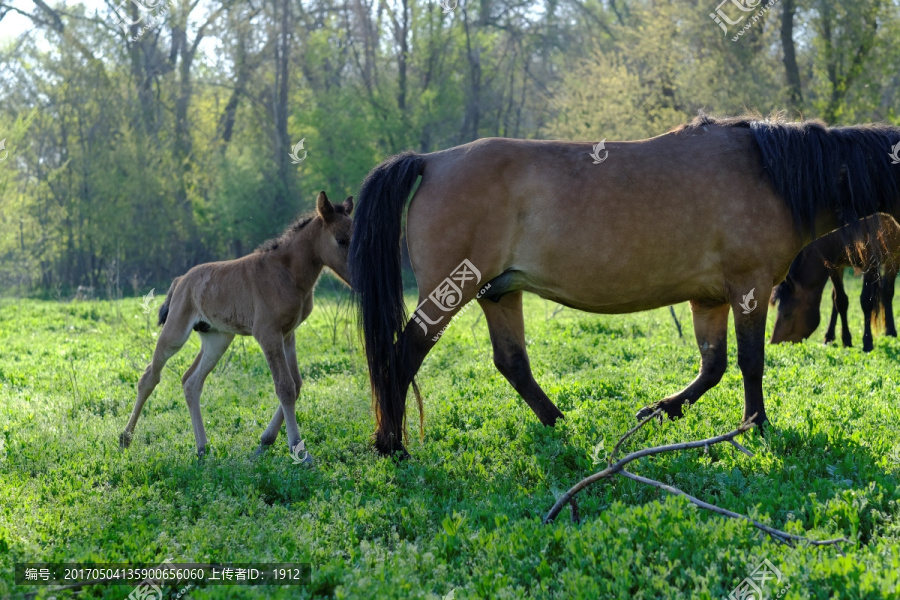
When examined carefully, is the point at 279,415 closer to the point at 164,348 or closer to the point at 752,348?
the point at 164,348

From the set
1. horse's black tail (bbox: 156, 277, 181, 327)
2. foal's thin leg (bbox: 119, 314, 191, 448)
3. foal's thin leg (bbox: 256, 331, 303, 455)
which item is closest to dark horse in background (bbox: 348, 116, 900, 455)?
foal's thin leg (bbox: 256, 331, 303, 455)

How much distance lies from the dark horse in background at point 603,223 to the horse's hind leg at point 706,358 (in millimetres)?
463

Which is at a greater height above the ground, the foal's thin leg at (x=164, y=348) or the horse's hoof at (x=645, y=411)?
the foal's thin leg at (x=164, y=348)

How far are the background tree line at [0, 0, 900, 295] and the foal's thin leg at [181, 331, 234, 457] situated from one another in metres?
18.4

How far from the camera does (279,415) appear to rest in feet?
19.5

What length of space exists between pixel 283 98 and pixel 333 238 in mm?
27562

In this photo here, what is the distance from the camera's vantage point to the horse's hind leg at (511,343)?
244 inches

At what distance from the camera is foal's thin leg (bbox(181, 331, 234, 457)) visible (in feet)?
19.7

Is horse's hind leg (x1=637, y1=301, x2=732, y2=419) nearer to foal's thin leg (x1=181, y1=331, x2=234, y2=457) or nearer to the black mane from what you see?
the black mane

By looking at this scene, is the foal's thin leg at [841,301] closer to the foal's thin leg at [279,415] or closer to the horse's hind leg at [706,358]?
the horse's hind leg at [706,358]

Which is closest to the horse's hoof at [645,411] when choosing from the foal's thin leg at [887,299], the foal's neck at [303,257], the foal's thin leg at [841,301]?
the foal's neck at [303,257]

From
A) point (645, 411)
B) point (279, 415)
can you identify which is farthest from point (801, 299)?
point (279, 415)

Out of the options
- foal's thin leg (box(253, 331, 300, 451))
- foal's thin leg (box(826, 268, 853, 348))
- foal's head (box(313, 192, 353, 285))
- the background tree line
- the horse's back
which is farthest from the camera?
the background tree line

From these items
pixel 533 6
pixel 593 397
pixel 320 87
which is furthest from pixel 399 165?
pixel 533 6
